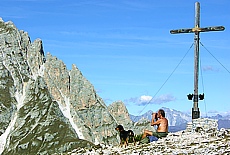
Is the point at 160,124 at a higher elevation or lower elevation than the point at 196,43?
lower

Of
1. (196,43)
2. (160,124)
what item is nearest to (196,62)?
(196,43)

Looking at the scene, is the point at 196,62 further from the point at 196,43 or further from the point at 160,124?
the point at 160,124

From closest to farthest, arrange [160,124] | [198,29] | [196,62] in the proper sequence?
[160,124], [198,29], [196,62]

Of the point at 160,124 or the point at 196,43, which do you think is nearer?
the point at 160,124

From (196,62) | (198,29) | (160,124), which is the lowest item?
(160,124)

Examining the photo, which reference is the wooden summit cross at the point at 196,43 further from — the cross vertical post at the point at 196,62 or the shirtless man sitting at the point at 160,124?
the shirtless man sitting at the point at 160,124

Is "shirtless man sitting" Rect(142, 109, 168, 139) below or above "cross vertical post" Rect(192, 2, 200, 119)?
below

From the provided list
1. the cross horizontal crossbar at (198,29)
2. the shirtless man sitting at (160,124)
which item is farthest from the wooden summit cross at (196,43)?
the shirtless man sitting at (160,124)

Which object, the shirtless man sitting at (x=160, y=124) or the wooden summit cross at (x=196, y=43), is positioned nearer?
the shirtless man sitting at (x=160, y=124)

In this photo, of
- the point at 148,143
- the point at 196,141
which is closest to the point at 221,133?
the point at 196,141

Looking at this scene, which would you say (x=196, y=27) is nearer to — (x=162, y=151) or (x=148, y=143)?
(x=148, y=143)

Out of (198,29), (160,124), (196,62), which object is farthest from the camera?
(196,62)

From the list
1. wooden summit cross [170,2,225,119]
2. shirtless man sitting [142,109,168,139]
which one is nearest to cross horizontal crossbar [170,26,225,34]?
wooden summit cross [170,2,225,119]

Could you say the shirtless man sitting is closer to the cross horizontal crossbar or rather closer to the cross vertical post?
the cross vertical post
